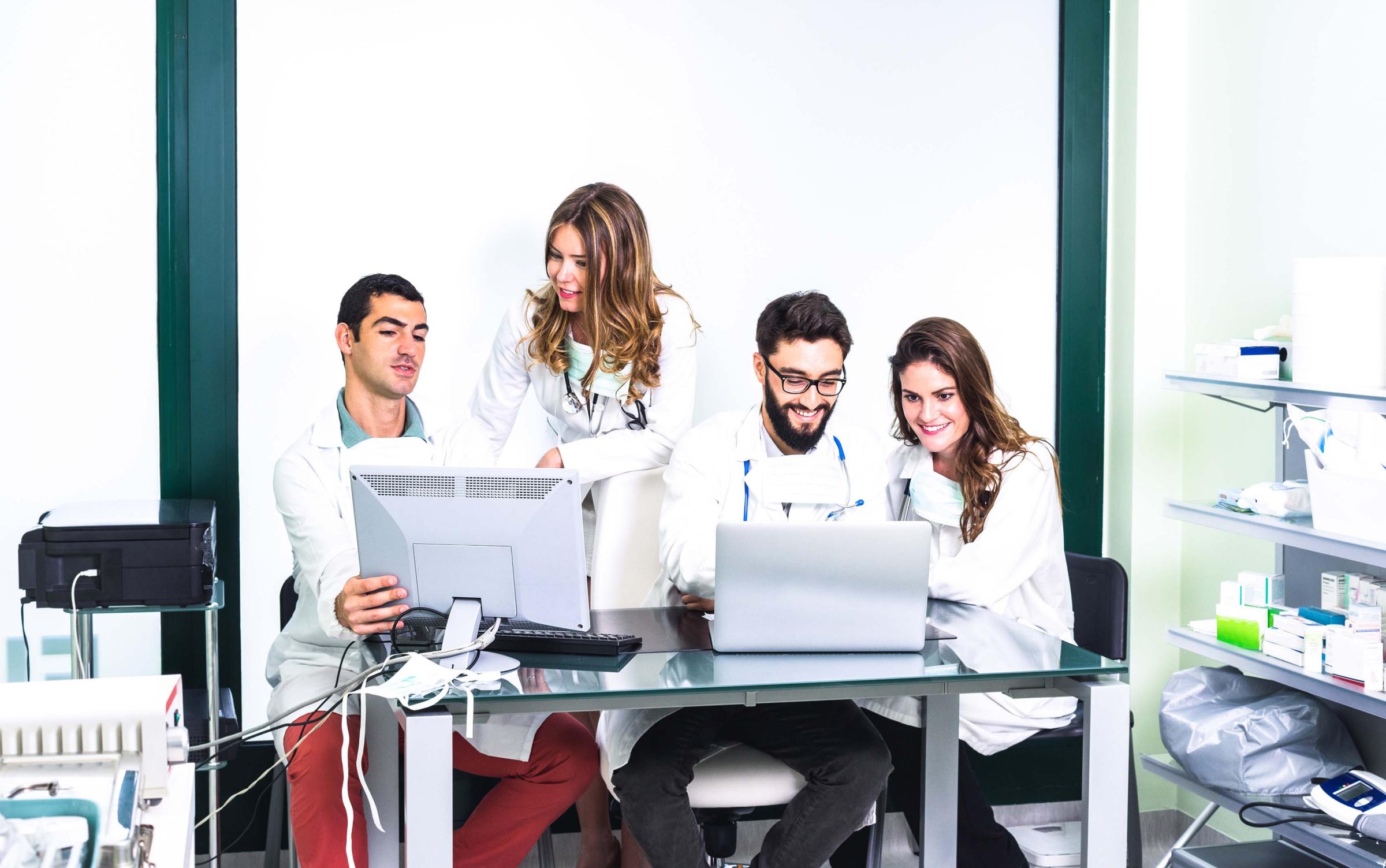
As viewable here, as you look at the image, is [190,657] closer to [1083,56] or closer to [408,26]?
[408,26]

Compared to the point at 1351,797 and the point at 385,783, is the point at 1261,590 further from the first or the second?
the point at 385,783

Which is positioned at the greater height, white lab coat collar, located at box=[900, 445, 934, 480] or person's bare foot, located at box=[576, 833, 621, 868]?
white lab coat collar, located at box=[900, 445, 934, 480]

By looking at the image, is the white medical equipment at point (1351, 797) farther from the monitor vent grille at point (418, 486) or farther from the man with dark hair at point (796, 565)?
the monitor vent grille at point (418, 486)

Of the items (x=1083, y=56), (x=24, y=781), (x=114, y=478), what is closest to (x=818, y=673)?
(x=24, y=781)

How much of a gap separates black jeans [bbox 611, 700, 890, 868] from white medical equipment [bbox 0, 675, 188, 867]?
1224 mm

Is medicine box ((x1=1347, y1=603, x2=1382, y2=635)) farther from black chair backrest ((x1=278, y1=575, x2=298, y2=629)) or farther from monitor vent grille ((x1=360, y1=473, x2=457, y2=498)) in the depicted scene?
black chair backrest ((x1=278, y1=575, x2=298, y2=629))

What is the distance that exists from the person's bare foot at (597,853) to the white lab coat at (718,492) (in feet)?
1.81

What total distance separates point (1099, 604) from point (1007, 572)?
1.88ft

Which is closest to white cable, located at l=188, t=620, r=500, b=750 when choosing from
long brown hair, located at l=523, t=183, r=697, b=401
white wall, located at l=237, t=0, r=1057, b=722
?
long brown hair, located at l=523, t=183, r=697, b=401

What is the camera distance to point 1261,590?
9.29ft

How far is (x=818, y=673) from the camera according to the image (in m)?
2.01

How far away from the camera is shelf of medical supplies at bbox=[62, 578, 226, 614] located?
263 centimetres

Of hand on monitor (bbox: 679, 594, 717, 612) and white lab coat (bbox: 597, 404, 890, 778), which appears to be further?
white lab coat (bbox: 597, 404, 890, 778)

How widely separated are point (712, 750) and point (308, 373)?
1556 millimetres
